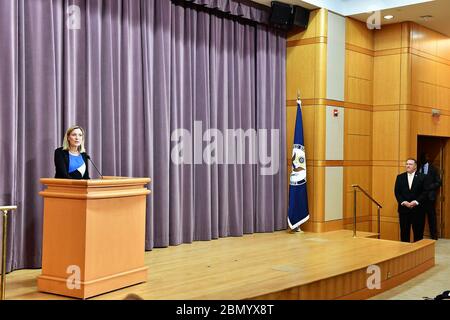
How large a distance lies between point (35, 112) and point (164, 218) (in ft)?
6.51

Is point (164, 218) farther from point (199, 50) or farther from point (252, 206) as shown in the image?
point (199, 50)

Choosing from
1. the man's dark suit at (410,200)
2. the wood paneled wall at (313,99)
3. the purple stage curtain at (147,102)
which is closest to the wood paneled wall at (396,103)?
the man's dark suit at (410,200)

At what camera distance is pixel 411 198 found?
756 cm

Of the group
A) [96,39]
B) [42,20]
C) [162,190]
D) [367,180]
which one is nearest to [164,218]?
[162,190]

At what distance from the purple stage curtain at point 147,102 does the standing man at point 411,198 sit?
165cm

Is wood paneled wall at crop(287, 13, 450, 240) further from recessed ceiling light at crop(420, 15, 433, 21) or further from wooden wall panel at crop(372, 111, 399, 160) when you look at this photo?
recessed ceiling light at crop(420, 15, 433, 21)

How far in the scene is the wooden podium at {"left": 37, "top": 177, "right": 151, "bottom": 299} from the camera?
4.04 m

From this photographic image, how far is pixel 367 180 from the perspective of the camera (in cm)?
878

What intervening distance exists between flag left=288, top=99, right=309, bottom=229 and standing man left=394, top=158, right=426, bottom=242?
130cm

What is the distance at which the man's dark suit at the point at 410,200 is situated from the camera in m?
7.52

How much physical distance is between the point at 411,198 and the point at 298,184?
5.07 ft

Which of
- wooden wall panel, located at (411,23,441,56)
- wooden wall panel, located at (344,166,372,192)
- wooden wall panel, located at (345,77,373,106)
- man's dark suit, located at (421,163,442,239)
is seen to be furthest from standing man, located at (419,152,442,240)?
wooden wall panel, located at (411,23,441,56)

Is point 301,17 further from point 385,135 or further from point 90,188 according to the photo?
point 90,188

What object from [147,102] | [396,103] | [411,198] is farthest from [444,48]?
[147,102]
